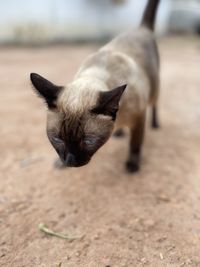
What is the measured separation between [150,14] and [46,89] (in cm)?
231

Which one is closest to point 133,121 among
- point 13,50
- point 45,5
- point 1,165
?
point 1,165

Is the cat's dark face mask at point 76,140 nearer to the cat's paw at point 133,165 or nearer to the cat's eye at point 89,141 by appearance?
the cat's eye at point 89,141

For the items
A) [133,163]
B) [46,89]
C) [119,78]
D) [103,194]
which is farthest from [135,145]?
[46,89]

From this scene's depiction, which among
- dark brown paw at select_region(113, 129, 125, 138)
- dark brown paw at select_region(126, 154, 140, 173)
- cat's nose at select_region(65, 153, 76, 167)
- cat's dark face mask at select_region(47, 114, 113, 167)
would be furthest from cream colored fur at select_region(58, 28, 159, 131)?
dark brown paw at select_region(113, 129, 125, 138)

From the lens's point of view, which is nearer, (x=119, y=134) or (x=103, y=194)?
(x=103, y=194)

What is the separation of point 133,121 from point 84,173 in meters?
0.69

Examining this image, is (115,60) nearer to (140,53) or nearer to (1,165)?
(140,53)

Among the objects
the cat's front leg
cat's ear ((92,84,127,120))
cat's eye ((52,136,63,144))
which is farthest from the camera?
the cat's front leg

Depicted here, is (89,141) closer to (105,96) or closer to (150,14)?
(105,96)

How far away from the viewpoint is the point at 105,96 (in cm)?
251

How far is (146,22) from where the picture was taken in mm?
4445

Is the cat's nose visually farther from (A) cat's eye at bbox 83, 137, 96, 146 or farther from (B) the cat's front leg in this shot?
(B) the cat's front leg

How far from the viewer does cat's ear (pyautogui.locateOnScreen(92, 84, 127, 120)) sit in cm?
245

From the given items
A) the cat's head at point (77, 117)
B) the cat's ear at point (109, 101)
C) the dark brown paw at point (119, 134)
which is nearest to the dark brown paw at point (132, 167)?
the dark brown paw at point (119, 134)
